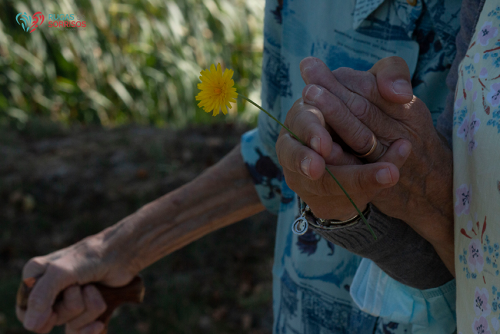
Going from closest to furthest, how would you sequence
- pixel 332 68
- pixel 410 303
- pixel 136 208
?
pixel 410 303, pixel 332 68, pixel 136 208

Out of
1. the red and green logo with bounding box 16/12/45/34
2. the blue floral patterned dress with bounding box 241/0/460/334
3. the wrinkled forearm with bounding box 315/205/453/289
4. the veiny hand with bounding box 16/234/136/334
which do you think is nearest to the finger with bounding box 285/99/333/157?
the wrinkled forearm with bounding box 315/205/453/289

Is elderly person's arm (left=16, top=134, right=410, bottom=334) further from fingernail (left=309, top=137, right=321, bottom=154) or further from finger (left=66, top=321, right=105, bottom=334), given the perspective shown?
fingernail (left=309, top=137, right=321, bottom=154)

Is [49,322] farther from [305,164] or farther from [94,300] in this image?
[305,164]

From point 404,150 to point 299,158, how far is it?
18cm

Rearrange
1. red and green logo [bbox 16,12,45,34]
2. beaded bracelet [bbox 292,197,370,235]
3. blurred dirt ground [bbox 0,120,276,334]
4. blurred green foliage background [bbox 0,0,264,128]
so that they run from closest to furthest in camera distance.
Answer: beaded bracelet [bbox 292,197,370,235], blurred dirt ground [bbox 0,120,276,334], red and green logo [bbox 16,12,45,34], blurred green foliage background [bbox 0,0,264,128]

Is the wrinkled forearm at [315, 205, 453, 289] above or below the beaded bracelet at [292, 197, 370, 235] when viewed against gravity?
below

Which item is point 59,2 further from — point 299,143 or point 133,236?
point 299,143

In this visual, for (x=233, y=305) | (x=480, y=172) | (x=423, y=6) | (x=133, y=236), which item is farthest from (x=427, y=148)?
(x=233, y=305)

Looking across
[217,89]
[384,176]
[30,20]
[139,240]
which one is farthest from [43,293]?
[30,20]

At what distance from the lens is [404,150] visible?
0.71m

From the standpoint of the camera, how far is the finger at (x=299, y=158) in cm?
63

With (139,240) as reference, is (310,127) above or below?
above

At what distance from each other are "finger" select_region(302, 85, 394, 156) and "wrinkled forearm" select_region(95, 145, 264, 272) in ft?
2.55

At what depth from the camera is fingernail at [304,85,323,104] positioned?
70 centimetres
